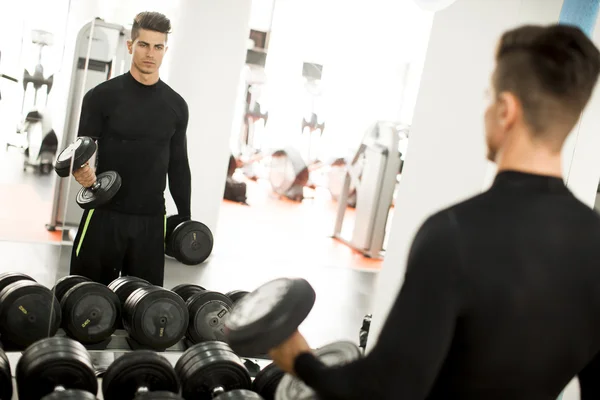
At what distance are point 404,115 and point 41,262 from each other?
2053 mm

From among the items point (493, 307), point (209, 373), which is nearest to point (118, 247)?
point (209, 373)

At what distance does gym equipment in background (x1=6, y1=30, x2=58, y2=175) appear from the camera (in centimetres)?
269

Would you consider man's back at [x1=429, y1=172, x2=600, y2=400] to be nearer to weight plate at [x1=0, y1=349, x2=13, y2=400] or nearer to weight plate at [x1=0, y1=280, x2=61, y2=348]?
weight plate at [x1=0, y1=349, x2=13, y2=400]

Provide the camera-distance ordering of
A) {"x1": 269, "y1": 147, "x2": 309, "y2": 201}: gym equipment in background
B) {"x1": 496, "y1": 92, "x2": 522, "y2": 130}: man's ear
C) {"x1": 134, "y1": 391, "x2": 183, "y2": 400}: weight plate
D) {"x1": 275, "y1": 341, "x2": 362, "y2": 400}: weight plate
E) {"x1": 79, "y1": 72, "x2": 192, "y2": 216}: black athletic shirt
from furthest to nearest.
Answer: {"x1": 269, "y1": 147, "x2": 309, "y2": 201}: gym equipment in background
{"x1": 79, "y1": 72, "x2": 192, "y2": 216}: black athletic shirt
{"x1": 134, "y1": 391, "x2": 183, "y2": 400}: weight plate
{"x1": 275, "y1": 341, "x2": 362, "y2": 400}: weight plate
{"x1": 496, "y1": 92, "x2": 522, "y2": 130}: man's ear

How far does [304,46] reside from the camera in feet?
11.3

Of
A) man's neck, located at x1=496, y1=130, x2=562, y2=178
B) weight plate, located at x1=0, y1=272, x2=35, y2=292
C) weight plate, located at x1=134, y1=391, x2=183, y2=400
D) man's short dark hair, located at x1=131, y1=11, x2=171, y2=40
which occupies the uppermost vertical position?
man's short dark hair, located at x1=131, y1=11, x2=171, y2=40

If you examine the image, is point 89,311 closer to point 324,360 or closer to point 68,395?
point 68,395

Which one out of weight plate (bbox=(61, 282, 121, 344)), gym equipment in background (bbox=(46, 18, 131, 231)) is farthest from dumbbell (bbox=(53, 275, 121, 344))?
gym equipment in background (bbox=(46, 18, 131, 231))

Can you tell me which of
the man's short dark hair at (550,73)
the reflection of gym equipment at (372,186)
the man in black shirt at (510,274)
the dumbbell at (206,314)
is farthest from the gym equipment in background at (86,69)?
the man's short dark hair at (550,73)

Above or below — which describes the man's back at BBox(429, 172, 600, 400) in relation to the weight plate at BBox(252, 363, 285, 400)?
above

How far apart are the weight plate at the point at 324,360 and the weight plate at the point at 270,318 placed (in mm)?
138

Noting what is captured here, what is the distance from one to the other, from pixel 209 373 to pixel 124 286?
759 millimetres

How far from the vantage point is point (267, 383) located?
9.08 feet

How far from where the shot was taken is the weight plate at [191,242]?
3230 mm
